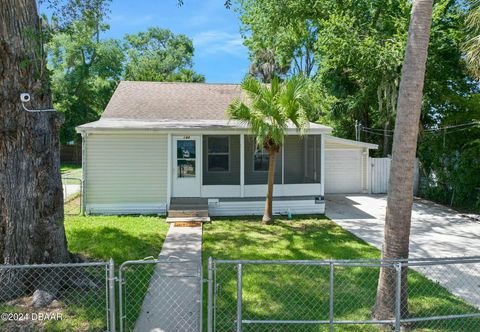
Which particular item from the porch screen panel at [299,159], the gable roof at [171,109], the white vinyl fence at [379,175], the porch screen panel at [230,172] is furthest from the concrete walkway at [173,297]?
the white vinyl fence at [379,175]

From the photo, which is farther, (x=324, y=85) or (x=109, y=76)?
(x=109, y=76)

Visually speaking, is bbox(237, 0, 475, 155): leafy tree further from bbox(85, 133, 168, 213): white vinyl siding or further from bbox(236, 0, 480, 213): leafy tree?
bbox(85, 133, 168, 213): white vinyl siding

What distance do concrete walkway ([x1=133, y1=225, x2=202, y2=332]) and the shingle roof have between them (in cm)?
723

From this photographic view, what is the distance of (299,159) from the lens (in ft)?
48.8

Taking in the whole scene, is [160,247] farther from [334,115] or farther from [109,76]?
[109,76]

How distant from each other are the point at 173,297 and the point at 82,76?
32.7 metres

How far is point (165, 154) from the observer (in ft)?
39.9

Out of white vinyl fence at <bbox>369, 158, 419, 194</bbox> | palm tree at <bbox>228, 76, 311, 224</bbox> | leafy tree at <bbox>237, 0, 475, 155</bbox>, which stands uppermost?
leafy tree at <bbox>237, 0, 475, 155</bbox>

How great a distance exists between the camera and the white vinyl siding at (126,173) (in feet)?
38.6

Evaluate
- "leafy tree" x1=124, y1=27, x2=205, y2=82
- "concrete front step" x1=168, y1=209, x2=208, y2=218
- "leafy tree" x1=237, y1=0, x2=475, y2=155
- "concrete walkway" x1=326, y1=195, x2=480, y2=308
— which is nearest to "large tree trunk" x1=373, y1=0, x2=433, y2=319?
"concrete walkway" x1=326, y1=195, x2=480, y2=308

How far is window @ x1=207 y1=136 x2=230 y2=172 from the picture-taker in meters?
13.9

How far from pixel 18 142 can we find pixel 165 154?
6847 mm

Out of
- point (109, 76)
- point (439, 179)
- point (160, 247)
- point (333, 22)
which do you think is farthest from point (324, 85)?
point (109, 76)

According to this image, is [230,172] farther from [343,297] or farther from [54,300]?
[54,300]
